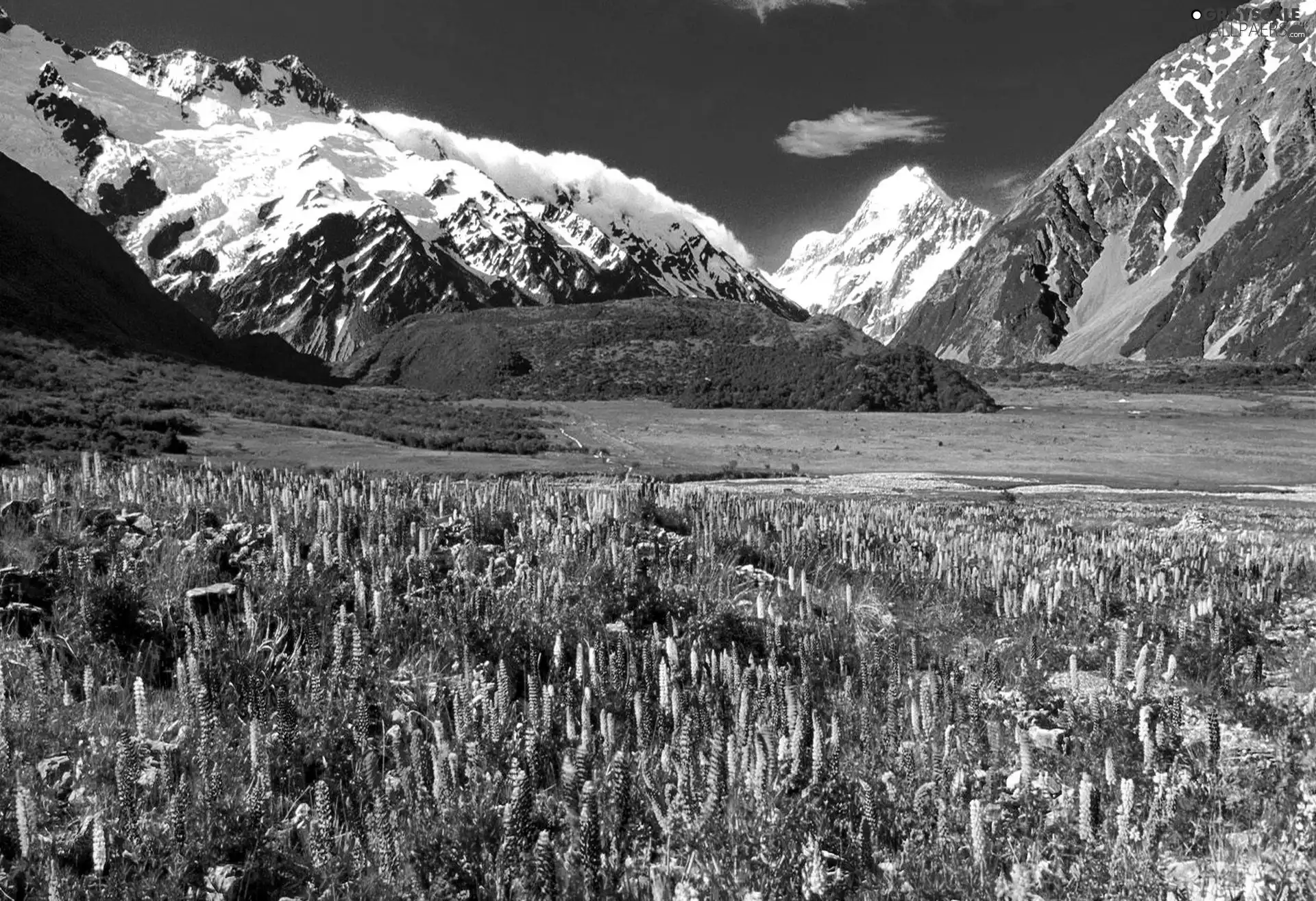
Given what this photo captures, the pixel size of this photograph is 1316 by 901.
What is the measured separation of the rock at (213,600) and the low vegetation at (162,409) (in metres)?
23.4

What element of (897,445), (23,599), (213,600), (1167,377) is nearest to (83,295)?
(897,445)

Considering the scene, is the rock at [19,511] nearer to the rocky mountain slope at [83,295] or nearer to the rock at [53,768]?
the rock at [53,768]

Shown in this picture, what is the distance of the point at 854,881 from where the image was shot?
3.44 meters

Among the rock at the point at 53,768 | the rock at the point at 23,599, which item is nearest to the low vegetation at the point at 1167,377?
the rock at the point at 23,599

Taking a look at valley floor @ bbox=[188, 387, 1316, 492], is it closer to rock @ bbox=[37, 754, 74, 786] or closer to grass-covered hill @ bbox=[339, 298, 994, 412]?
grass-covered hill @ bbox=[339, 298, 994, 412]

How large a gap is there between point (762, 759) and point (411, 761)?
157cm

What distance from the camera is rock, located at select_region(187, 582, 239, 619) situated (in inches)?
217

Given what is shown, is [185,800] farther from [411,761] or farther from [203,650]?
[203,650]

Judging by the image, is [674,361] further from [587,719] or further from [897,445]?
[587,719]

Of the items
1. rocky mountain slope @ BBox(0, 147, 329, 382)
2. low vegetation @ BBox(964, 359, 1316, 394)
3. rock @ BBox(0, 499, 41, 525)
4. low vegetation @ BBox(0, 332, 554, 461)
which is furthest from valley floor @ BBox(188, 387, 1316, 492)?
low vegetation @ BBox(964, 359, 1316, 394)

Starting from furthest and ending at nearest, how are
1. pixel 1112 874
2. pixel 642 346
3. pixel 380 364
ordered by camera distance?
1. pixel 380 364
2. pixel 642 346
3. pixel 1112 874

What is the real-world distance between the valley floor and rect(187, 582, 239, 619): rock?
83.0 ft

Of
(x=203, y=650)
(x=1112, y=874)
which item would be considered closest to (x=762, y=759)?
(x=1112, y=874)

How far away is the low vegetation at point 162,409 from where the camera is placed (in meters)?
31.9
